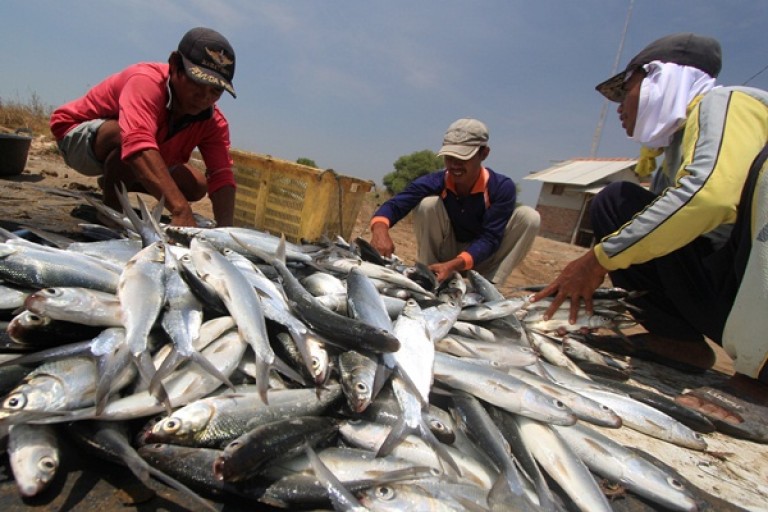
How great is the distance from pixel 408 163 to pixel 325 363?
22114 mm

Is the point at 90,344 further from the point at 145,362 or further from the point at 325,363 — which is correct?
the point at 325,363

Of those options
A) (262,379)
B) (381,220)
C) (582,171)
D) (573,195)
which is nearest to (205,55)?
(381,220)

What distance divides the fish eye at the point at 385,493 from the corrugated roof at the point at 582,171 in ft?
78.3

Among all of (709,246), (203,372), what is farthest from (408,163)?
(203,372)

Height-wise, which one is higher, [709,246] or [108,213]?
[709,246]

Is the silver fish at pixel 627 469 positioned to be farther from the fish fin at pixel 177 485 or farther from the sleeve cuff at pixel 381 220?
the sleeve cuff at pixel 381 220

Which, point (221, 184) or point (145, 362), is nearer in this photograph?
point (145, 362)

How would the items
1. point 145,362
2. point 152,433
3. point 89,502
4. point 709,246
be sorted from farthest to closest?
point 709,246 < point 145,362 < point 152,433 < point 89,502

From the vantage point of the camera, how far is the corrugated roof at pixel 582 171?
76.0 ft

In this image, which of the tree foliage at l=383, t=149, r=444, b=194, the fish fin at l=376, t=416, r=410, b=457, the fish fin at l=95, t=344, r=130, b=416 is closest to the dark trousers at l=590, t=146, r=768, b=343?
the fish fin at l=376, t=416, r=410, b=457

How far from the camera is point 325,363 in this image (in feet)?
5.53

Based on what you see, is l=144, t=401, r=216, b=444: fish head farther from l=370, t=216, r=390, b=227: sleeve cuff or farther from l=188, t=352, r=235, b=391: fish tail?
l=370, t=216, r=390, b=227: sleeve cuff

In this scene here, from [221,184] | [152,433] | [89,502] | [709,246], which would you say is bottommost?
[89,502]

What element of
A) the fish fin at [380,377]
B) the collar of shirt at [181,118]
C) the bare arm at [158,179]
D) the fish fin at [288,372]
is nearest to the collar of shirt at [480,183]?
the collar of shirt at [181,118]
